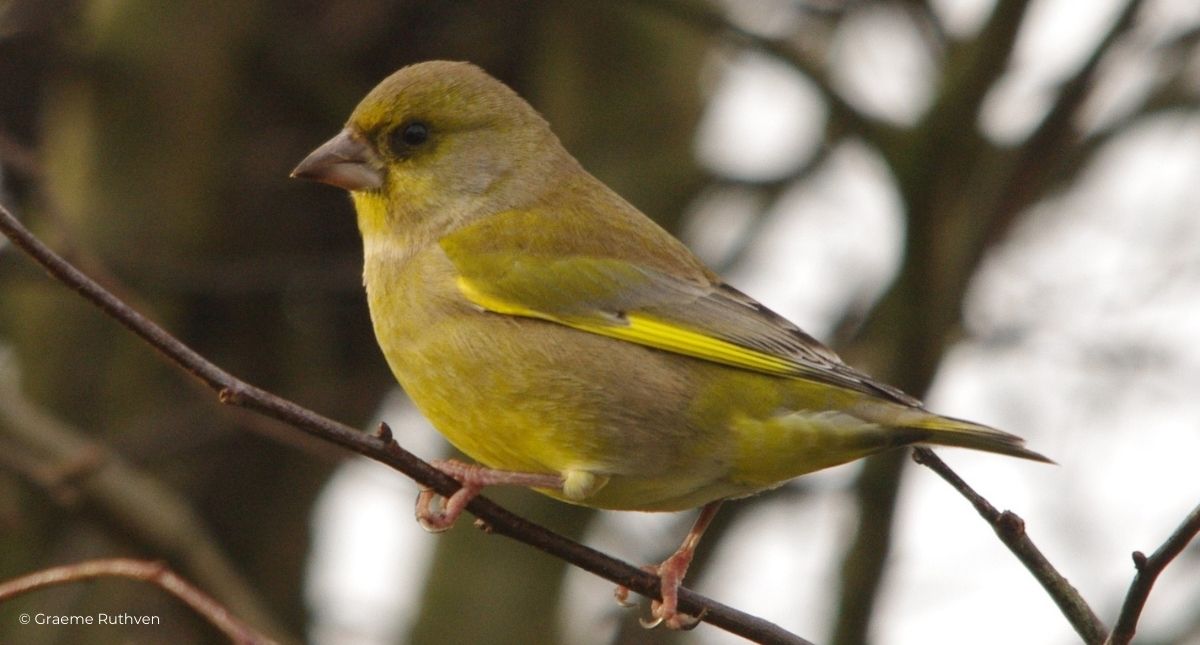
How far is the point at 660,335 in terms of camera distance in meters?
4.57

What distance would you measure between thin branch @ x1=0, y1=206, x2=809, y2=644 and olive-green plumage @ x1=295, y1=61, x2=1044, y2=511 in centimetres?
52

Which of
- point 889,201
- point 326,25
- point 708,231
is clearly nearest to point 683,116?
point 708,231

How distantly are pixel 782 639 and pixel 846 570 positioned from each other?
2211mm

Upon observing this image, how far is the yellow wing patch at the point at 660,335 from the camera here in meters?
4.43

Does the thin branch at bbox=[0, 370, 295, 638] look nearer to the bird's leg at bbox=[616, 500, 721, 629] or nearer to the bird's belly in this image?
the bird's belly

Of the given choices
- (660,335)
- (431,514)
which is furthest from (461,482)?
(660,335)

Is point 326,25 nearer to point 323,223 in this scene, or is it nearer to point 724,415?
point 323,223

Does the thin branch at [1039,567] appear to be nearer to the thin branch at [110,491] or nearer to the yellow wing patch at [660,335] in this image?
the yellow wing patch at [660,335]

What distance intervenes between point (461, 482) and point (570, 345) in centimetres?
71

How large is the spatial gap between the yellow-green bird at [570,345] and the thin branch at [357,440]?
32 cm

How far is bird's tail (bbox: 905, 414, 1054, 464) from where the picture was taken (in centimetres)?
372

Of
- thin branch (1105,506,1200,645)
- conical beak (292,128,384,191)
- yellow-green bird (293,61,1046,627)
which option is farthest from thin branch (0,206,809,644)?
conical beak (292,128,384,191)

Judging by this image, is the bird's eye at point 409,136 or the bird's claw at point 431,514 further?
the bird's eye at point 409,136

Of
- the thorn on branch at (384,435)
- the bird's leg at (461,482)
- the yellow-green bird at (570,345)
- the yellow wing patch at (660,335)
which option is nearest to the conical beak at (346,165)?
the yellow-green bird at (570,345)
